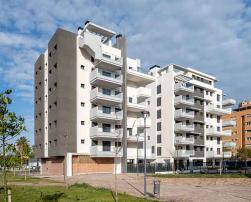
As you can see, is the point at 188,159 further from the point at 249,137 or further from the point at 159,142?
the point at 249,137

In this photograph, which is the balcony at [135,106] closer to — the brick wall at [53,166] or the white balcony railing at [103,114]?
the white balcony railing at [103,114]

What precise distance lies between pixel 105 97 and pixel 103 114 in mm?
2798

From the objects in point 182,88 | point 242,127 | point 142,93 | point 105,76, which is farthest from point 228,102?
point 105,76

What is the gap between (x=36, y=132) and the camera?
6275 cm

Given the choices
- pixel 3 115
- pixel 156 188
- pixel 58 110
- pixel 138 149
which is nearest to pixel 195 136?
pixel 138 149

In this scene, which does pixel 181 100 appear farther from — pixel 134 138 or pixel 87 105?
pixel 87 105

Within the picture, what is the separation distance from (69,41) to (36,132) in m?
20.0

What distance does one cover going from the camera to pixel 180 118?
70.9 metres

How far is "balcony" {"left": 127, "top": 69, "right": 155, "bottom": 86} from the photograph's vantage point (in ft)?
192

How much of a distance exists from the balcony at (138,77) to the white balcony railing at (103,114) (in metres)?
7.71

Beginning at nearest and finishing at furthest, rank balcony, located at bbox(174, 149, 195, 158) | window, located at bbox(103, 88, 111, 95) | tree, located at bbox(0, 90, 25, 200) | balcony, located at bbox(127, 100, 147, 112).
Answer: tree, located at bbox(0, 90, 25, 200)
window, located at bbox(103, 88, 111, 95)
balcony, located at bbox(127, 100, 147, 112)
balcony, located at bbox(174, 149, 195, 158)

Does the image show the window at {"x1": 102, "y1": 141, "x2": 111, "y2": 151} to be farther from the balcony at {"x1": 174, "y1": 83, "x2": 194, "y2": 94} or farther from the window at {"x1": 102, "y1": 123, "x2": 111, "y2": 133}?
the balcony at {"x1": 174, "y1": 83, "x2": 194, "y2": 94}

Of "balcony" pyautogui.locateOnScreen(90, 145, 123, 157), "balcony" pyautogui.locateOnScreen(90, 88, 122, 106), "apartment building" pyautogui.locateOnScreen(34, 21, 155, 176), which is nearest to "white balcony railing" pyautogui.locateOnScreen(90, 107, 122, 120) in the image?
"apartment building" pyautogui.locateOnScreen(34, 21, 155, 176)

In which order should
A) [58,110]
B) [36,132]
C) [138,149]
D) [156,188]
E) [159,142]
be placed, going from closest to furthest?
1. [156,188]
2. [58,110]
3. [138,149]
4. [36,132]
5. [159,142]
